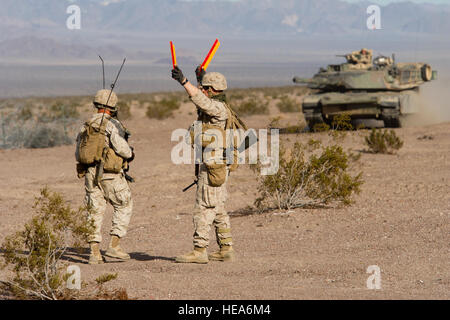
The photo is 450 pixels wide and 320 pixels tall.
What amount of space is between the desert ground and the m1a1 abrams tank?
438 cm

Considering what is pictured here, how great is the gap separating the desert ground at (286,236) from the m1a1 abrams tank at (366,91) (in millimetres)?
4383

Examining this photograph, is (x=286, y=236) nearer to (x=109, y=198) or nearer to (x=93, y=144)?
(x=109, y=198)

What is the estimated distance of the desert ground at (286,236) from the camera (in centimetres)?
684

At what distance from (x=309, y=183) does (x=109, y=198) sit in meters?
3.85

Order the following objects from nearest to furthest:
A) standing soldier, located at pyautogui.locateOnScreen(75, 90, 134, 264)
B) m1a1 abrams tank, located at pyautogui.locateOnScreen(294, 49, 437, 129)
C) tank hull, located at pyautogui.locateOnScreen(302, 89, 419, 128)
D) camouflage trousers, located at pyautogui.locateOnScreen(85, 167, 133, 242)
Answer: standing soldier, located at pyautogui.locateOnScreen(75, 90, 134, 264) → camouflage trousers, located at pyautogui.locateOnScreen(85, 167, 133, 242) → tank hull, located at pyautogui.locateOnScreen(302, 89, 419, 128) → m1a1 abrams tank, located at pyautogui.locateOnScreen(294, 49, 437, 129)

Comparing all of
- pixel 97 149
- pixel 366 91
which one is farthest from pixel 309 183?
pixel 366 91

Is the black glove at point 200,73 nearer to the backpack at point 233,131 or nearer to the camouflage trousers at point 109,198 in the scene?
the backpack at point 233,131

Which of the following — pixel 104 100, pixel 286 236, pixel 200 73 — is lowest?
pixel 286 236

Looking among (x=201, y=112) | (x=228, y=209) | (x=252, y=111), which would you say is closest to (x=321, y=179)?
(x=228, y=209)

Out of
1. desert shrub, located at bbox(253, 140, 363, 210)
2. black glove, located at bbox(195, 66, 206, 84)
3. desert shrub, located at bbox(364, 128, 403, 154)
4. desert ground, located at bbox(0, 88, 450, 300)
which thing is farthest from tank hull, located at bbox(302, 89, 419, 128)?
black glove, located at bbox(195, 66, 206, 84)

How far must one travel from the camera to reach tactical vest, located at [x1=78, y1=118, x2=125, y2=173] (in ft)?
25.8

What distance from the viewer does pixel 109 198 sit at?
26.6 ft

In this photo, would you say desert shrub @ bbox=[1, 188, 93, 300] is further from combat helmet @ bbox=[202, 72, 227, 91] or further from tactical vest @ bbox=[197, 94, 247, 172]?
combat helmet @ bbox=[202, 72, 227, 91]

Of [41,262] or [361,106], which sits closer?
[41,262]
